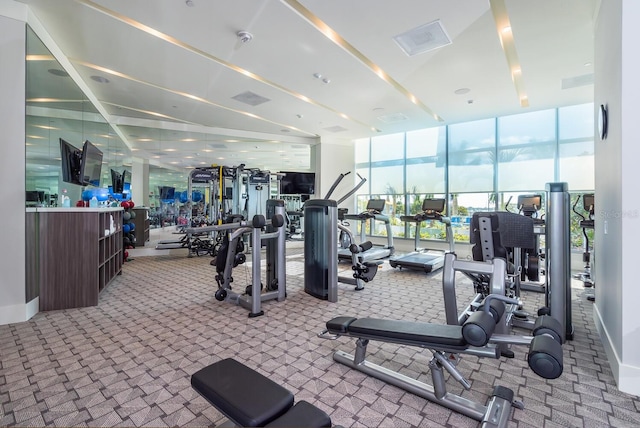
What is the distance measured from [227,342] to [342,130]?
281 inches

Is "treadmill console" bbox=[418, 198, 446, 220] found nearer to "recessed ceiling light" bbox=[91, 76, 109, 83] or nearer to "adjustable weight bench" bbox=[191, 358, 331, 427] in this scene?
"adjustable weight bench" bbox=[191, 358, 331, 427]

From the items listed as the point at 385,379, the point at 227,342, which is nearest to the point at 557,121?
the point at 385,379

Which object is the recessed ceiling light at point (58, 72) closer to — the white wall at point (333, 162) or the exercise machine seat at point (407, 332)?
the exercise machine seat at point (407, 332)

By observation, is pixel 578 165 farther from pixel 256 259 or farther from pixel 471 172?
pixel 256 259

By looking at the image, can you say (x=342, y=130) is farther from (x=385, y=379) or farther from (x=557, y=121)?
(x=385, y=379)

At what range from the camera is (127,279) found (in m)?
5.34

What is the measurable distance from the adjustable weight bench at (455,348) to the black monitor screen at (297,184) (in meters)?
7.31

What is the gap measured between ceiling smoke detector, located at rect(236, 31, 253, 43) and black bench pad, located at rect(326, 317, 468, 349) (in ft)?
12.0

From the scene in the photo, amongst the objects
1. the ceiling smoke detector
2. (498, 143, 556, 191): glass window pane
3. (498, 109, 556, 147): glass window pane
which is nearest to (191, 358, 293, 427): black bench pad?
the ceiling smoke detector

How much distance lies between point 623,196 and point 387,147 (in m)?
7.97

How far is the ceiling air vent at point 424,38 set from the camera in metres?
3.78

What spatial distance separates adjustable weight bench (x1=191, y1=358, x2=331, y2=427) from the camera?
3.61 ft

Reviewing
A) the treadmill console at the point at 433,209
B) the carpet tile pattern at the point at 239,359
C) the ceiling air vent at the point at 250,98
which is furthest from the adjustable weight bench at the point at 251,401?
the treadmill console at the point at 433,209

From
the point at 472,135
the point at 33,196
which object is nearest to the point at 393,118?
the point at 472,135
